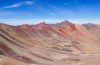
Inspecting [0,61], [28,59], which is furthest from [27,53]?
[0,61]

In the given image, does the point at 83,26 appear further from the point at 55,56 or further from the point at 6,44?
the point at 6,44

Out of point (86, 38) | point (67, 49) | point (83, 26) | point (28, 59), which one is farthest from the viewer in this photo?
point (83, 26)

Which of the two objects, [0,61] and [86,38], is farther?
[86,38]

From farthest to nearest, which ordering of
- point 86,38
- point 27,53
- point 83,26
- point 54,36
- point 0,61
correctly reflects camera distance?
point 83,26 → point 86,38 → point 54,36 → point 27,53 → point 0,61

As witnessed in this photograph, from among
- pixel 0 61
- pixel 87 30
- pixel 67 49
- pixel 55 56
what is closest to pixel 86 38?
pixel 87 30

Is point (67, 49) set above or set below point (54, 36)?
below

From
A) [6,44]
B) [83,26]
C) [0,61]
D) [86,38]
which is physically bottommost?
[0,61]
